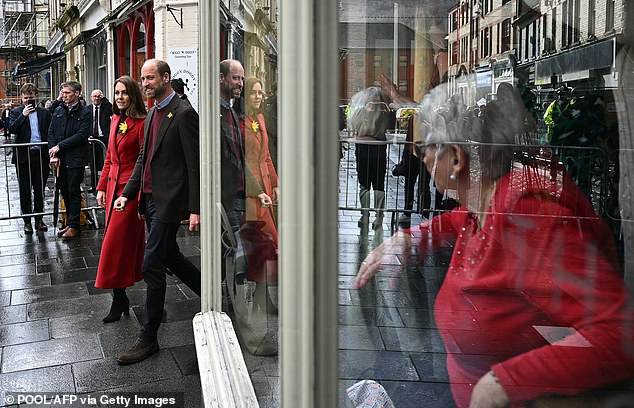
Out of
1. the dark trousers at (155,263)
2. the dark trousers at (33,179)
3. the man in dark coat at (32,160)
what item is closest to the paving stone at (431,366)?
the dark trousers at (155,263)

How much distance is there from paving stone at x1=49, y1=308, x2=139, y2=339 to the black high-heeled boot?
1.4 inches

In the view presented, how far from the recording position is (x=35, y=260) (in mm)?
7062

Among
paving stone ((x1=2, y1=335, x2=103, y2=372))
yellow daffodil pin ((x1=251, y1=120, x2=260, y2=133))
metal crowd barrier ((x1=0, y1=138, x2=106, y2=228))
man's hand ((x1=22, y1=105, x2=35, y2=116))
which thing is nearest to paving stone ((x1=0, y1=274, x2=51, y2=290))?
paving stone ((x1=2, y1=335, x2=103, y2=372))

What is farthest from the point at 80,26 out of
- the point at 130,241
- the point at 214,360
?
the point at 214,360

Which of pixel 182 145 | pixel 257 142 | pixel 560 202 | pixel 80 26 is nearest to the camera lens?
pixel 560 202

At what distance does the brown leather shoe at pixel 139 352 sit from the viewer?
415 centimetres

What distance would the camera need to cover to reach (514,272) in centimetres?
125

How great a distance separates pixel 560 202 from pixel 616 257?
6.7 inches

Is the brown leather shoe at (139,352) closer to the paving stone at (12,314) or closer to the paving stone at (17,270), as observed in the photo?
the paving stone at (12,314)

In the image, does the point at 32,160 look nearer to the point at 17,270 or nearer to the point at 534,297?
the point at 17,270

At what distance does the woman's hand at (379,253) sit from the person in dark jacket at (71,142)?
287 inches

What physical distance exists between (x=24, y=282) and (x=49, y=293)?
20.5 inches

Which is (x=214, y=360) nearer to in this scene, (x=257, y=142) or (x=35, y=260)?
(x=257, y=142)

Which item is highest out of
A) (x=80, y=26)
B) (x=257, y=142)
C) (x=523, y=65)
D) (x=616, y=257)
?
(x=80, y=26)
